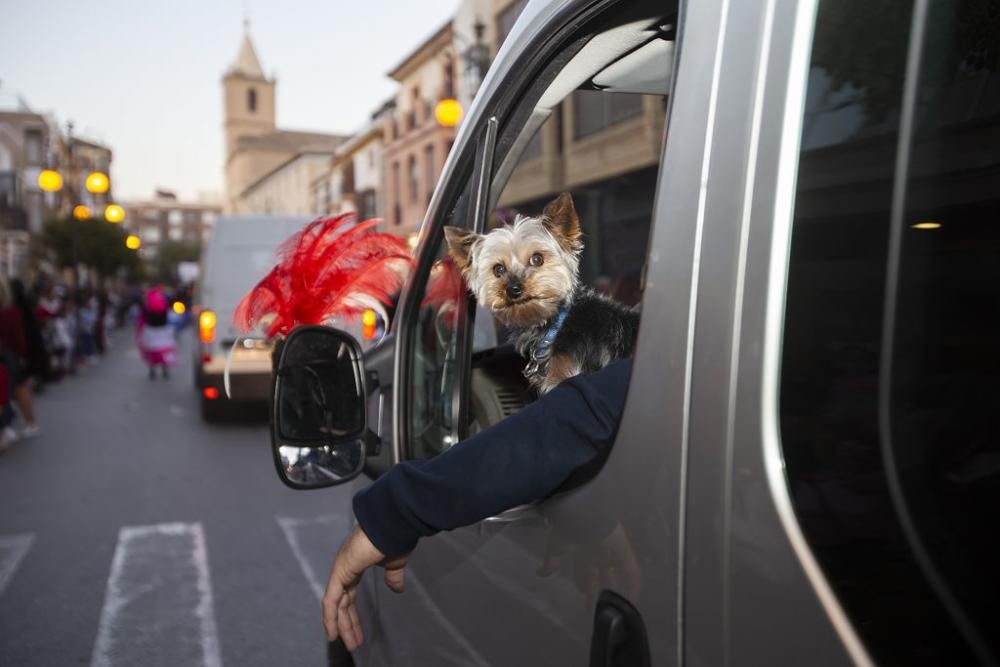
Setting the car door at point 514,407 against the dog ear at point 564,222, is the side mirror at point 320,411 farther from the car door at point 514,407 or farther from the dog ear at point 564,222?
the dog ear at point 564,222

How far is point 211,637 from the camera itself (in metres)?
4.38

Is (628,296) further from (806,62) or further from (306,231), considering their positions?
(806,62)

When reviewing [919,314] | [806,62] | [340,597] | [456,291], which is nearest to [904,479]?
[919,314]

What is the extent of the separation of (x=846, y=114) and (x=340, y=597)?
3.67ft

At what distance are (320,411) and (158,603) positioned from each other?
3.52 m

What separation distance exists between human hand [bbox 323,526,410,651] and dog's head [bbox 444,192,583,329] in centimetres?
55

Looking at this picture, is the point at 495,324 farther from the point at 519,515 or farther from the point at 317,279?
the point at 519,515

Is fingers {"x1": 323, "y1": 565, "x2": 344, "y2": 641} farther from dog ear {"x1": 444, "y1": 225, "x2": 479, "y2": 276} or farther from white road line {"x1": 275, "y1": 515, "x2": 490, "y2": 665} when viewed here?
dog ear {"x1": 444, "y1": 225, "x2": 479, "y2": 276}

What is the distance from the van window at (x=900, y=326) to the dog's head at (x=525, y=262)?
887 mm

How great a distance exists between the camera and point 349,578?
153 centimetres

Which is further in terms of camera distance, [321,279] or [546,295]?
[321,279]

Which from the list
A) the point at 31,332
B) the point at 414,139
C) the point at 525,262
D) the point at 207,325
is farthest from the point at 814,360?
the point at 414,139

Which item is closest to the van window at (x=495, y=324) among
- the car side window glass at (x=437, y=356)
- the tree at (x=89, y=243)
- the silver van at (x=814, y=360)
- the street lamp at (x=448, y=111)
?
the car side window glass at (x=437, y=356)

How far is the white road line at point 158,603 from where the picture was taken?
4.18 m
